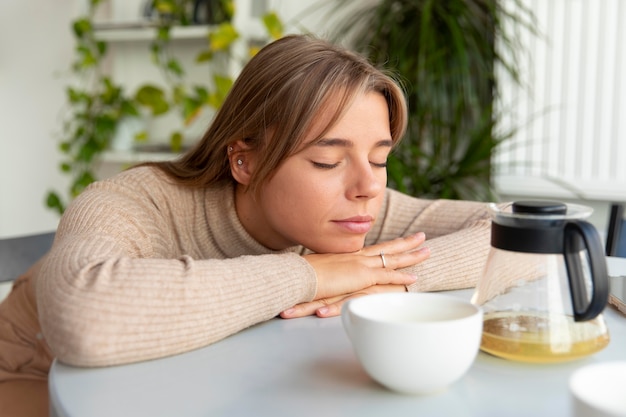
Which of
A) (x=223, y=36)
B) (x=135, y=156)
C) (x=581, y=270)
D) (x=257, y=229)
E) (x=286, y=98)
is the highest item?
(x=223, y=36)

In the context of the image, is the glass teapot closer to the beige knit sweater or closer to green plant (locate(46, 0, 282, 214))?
the beige knit sweater

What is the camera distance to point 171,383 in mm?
770

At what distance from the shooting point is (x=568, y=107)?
274cm

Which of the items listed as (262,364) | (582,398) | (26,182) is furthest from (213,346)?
(26,182)

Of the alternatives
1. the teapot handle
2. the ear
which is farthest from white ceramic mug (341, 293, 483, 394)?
the ear

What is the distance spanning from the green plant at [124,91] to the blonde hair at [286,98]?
1579 mm

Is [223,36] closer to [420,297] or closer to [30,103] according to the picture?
[30,103]

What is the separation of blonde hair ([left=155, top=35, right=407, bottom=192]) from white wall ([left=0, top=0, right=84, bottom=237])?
2.69m

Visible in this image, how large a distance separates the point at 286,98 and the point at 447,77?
1.69 meters

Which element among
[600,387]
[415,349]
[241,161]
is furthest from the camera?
[241,161]

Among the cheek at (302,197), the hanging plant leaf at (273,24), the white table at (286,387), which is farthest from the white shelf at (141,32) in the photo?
the white table at (286,387)

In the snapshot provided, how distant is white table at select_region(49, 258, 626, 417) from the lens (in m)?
0.69

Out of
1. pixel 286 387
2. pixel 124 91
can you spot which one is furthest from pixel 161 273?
pixel 124 91

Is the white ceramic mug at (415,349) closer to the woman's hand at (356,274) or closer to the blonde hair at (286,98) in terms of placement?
the woman's hand at (356,274)
